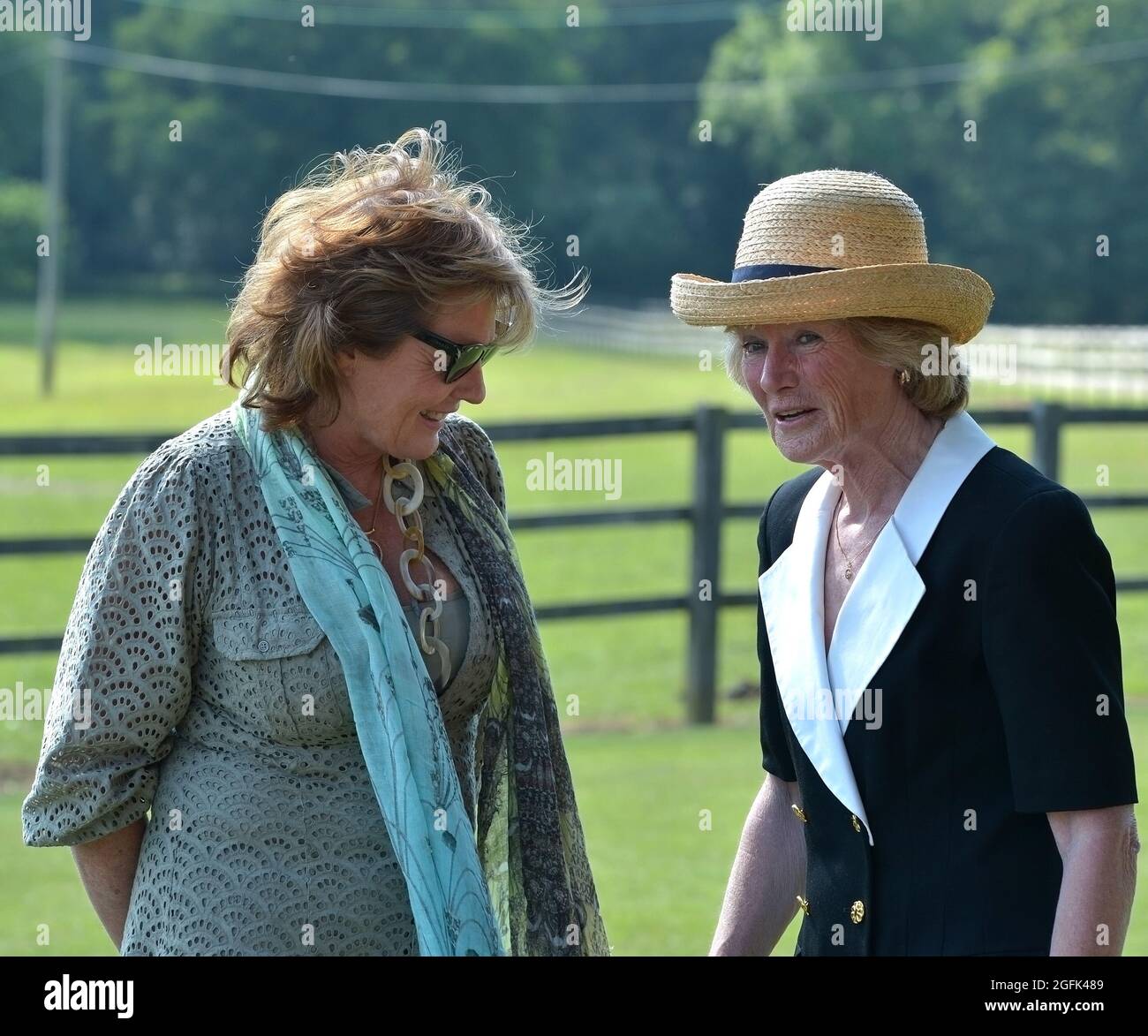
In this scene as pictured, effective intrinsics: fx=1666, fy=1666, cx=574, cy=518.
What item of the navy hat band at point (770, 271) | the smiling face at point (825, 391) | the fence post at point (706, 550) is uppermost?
the navy hat band at point (770, 271)

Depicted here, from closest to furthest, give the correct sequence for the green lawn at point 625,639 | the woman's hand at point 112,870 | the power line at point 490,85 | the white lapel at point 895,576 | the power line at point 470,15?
the white lapel at point 895,576, the woman's hand at point 112,870, the green lawn at point 625,639, the power line at point 490,85, the power line at point 470,15

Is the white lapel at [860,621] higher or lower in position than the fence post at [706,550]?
higher

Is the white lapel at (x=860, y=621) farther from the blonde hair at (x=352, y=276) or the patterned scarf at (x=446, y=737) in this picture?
the blonde hair at (x=352, y=276)

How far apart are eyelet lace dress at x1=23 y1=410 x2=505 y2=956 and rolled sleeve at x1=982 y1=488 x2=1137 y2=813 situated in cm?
103

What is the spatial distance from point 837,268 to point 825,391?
19 cm

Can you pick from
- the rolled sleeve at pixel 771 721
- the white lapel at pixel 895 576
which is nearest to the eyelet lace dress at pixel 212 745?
the rolled sleeve at pixel 771 721

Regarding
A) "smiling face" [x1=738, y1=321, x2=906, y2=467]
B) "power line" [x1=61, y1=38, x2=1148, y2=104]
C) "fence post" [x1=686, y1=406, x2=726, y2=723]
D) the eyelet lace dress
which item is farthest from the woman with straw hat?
"power line" [x1=61, y1=38, x2=1148, y2=104]

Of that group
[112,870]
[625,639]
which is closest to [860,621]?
[112,870]

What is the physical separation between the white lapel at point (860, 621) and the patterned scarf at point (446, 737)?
554 millimetres

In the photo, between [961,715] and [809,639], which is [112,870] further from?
[961,715]

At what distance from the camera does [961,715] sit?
2359 mm

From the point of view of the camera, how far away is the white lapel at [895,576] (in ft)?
8.00
